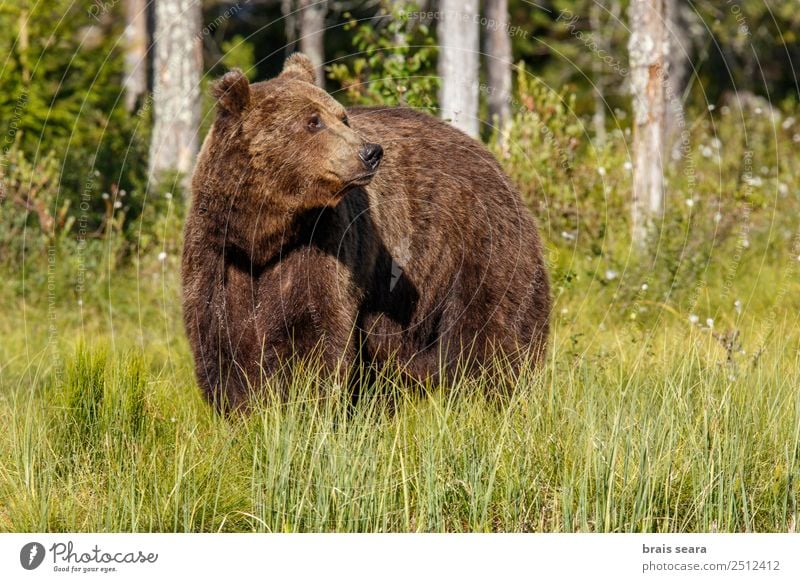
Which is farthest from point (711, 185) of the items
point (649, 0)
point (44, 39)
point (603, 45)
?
point (603, 45)

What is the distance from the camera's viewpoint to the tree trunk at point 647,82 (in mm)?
8797

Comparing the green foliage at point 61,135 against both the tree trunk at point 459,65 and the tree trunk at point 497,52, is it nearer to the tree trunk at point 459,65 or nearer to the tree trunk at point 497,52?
the tree trunk at point 459,65

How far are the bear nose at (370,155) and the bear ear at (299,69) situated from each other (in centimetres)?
73

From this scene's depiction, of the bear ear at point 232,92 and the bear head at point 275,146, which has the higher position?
the bear ear at point 232,92

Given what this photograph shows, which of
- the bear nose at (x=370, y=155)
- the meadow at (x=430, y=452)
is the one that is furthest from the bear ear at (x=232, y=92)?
the meadow at (x=430, y=452)

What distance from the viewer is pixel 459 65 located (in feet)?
34.0

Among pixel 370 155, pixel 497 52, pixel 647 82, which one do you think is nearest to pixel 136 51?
pixel 497 52

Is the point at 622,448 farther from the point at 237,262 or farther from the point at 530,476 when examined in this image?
the point at 237,262

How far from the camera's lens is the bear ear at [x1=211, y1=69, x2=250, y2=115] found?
197 inches

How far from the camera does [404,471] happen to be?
427 cm

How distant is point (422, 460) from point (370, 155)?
135 centimetres

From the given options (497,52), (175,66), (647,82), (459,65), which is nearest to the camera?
(647,82)

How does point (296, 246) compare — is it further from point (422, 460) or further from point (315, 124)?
point (422, 460)

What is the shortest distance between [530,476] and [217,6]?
2681cm
